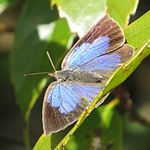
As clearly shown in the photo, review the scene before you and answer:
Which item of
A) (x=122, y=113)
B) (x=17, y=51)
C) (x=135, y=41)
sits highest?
(x=135, y=41)

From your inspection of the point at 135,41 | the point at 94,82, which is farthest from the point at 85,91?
the point at 135,41

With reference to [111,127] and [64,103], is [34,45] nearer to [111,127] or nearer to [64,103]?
[111,127]

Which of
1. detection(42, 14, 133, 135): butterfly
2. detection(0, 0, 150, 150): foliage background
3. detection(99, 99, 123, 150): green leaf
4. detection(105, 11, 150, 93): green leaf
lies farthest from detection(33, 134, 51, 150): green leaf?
detection(0, 0, 150, 150): foliage background

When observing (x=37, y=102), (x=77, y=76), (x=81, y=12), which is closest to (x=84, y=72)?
(x=77, y=76)

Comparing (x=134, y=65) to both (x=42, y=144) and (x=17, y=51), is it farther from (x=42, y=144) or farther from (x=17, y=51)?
(x=17, y=51)

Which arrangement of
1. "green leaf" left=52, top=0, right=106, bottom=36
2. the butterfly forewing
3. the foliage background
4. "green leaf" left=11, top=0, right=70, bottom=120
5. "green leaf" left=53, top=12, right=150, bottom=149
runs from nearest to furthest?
"green leaf" left=53, top=12, right=150, bottom=149
the butterfly forewing
"green leaf" left=52, top=0, right=106, bottom=36
"green leaf" left=11, top=0, right=70, bottom=120
the foliage background

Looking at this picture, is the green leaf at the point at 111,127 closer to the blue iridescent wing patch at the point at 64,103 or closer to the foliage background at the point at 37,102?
the foliage background at the point at 37,102

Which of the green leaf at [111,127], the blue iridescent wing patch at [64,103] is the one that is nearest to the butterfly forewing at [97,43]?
the blue iridescent wing patch at [64,103]

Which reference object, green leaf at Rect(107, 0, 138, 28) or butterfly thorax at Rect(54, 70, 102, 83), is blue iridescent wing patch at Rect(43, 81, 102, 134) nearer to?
butterfly thorax at Rect(54, 70, 102, 83)
